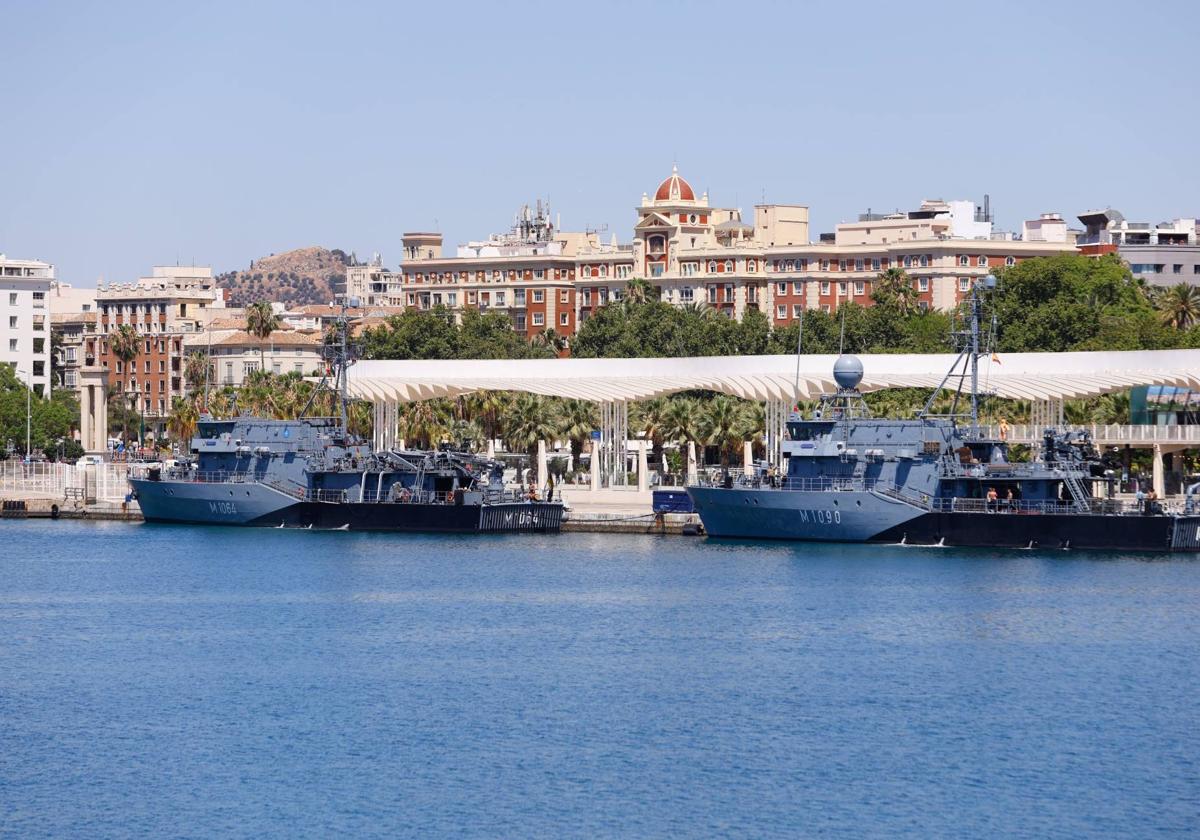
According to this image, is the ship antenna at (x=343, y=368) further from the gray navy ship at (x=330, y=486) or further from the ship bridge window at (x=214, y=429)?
the ship bridge window at (x=214, y=429)

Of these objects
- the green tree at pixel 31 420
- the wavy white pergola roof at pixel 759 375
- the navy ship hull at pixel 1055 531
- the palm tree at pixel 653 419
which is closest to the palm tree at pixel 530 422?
the palm tree at pixel 653 419

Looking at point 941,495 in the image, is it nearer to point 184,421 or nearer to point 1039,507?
point 1039,507

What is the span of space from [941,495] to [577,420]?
31111 mm

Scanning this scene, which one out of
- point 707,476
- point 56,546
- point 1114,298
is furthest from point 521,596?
point 1114,298

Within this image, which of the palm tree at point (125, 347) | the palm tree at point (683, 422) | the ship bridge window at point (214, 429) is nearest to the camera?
the ship bridge window at point (214, 429)

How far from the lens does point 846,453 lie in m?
73.4

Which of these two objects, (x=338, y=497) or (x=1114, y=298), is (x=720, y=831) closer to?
(x=338, y=497)

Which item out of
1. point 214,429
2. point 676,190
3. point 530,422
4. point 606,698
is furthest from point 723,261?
point 606,698

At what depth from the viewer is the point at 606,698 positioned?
4412cm

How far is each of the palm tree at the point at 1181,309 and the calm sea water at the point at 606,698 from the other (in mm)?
55316

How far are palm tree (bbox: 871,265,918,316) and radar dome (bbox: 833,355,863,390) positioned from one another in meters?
65.5

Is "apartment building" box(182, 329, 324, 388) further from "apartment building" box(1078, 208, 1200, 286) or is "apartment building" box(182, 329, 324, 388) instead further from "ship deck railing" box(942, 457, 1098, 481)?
"ship deck railing" box(942, 457, 1098, 481)

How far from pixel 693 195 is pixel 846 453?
101052mm

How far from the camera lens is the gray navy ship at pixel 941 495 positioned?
2790 inches
